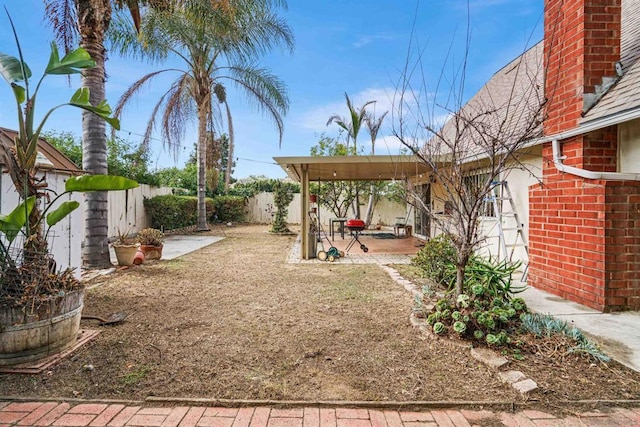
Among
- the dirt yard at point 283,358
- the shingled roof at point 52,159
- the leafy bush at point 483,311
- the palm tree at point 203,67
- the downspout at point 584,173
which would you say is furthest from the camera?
the palm tree at point 203,67

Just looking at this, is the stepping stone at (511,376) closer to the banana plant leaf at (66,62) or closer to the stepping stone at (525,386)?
the stepping stone at (525,386)

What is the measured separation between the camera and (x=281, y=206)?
52.1 ft

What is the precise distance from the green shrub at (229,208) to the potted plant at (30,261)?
53.1 feet

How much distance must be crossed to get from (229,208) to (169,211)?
18.0ft

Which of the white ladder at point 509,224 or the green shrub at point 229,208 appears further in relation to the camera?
the green shrub at point 229,208

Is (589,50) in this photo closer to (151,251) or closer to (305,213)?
(305,213)

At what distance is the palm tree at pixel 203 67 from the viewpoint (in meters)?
12.1

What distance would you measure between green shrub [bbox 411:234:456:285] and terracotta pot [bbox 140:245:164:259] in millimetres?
6253

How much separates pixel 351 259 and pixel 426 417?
6245mm

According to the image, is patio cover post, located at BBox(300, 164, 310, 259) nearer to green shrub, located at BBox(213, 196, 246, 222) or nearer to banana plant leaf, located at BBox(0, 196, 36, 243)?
banana plant leaf, located at BBox(0, 196, 36, 243)

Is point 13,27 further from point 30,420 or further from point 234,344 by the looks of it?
point 234,344

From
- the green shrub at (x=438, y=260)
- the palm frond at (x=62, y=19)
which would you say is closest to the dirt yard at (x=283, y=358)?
the green shrub at (x=438, y=260)

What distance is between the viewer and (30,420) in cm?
216

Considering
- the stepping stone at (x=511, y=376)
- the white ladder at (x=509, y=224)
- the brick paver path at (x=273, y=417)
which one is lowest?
the brick paver path at (x=273, y=417)
